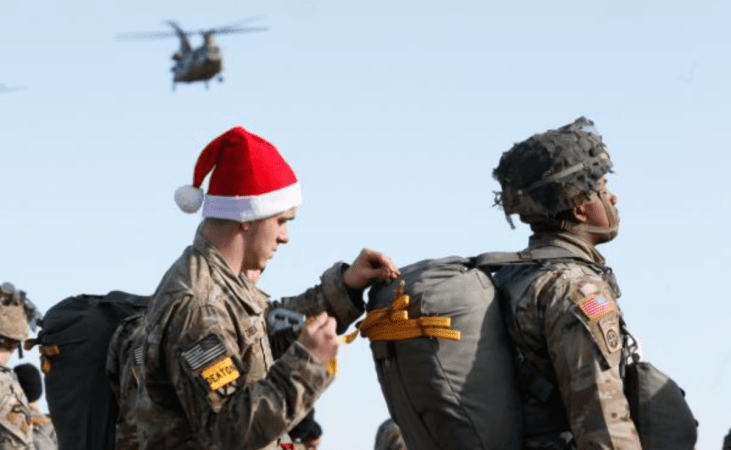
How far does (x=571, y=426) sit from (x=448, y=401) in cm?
51

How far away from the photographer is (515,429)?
309 inches

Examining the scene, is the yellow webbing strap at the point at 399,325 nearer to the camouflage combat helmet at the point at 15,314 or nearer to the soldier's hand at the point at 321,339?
the soldier's hand at the point at 321,339

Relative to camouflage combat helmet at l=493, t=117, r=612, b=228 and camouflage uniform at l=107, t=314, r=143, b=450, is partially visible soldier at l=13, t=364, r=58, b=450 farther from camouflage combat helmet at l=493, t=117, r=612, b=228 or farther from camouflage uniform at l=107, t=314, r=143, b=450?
camouflage combat helmet at l=493, t=117, r=612, b=228

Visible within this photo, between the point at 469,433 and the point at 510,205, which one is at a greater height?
the point at 510,205

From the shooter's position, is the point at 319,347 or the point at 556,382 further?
the point at 556,382

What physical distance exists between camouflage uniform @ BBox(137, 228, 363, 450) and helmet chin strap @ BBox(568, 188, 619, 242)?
63.7 inches

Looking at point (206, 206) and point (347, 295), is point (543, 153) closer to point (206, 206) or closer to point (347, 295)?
point (347, 295)

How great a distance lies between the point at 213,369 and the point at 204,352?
8 centimetres

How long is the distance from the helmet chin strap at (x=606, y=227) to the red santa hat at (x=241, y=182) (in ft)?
4.47

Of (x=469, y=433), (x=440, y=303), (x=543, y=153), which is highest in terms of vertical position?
(x=543, y=153)

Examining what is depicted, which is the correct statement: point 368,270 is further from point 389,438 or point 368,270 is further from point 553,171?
point 389,438

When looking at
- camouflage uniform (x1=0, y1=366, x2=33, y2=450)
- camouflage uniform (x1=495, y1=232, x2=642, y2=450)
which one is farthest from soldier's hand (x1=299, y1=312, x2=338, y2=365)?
camouflage uniform (x1=0, y1=366, x2=33, y2=450)

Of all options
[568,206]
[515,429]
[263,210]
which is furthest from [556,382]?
[263,210]

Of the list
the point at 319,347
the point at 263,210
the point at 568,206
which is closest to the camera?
the point at 319,347
